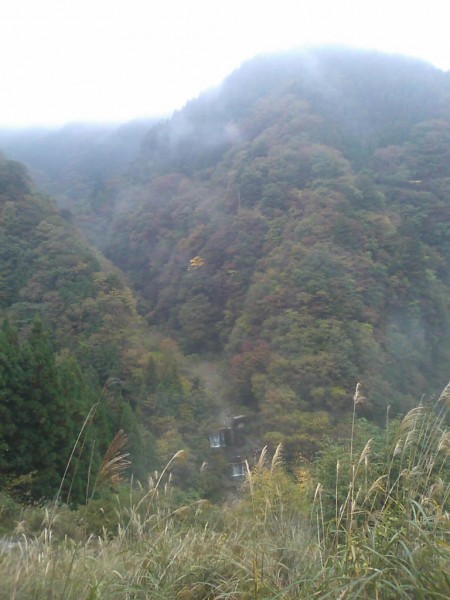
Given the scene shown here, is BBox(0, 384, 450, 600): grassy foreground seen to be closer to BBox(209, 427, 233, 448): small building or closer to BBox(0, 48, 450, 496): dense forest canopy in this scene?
BBox(0, 48, 450, 496): dense forest canopy

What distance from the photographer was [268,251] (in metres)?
26.5

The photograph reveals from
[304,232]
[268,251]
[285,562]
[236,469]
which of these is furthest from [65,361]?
[268,251]

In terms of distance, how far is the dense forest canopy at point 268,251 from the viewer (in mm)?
18547

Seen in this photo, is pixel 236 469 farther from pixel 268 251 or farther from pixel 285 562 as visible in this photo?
pixel 285 562

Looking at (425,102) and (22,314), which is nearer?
(22,314)

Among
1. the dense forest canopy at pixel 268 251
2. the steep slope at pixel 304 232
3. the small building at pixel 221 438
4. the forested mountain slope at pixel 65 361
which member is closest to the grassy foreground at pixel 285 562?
the forested mountain slope at pixel 65 361

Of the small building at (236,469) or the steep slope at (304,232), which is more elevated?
the steep slope at (304,232)

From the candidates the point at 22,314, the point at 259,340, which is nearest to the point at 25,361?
the point at 22,314

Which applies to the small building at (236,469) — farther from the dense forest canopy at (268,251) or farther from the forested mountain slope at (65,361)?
the forested mountain slope at (65,361)

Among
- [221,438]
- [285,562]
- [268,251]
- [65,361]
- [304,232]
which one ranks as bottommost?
[221,438]

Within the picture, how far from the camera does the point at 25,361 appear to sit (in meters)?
8.43

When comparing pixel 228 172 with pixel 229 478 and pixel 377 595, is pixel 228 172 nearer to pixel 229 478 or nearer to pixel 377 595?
pixel 229 478

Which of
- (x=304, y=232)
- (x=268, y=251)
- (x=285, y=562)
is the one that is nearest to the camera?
(x=285, y=562)

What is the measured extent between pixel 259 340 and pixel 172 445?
24.4 ft
